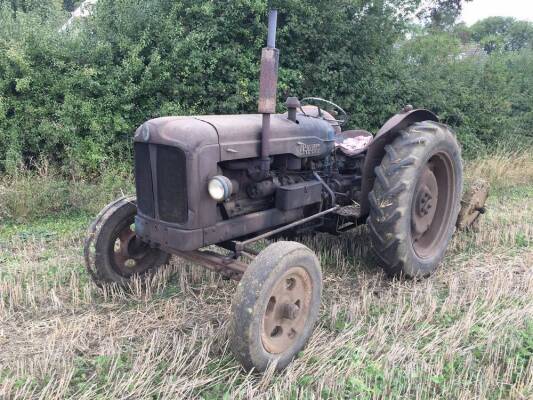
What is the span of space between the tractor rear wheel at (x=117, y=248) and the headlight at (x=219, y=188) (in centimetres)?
98

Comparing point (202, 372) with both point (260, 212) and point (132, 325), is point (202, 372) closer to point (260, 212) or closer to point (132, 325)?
point (132, 325)

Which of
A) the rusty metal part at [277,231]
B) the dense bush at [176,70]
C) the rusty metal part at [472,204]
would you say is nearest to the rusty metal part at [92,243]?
the rusty metal part at [277,231]

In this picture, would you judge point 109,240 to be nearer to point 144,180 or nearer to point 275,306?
point 144,180

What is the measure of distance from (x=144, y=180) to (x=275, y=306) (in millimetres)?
1124

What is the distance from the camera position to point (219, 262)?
3012mm

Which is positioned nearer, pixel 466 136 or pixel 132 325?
pixel 132 325

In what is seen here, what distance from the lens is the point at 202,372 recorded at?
2617mm

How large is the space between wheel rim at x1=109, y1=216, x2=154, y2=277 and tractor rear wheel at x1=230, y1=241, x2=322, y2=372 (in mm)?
1345

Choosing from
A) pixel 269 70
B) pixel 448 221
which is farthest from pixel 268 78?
pixel 448 221

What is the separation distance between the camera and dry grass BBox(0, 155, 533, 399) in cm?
248

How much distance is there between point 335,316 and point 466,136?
7.32 meters

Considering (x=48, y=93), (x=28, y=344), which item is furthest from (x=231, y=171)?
(x=48, y=93)

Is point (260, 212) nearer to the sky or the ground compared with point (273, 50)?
nearer to the ground

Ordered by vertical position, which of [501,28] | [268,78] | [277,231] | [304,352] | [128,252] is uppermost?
[501,28]
